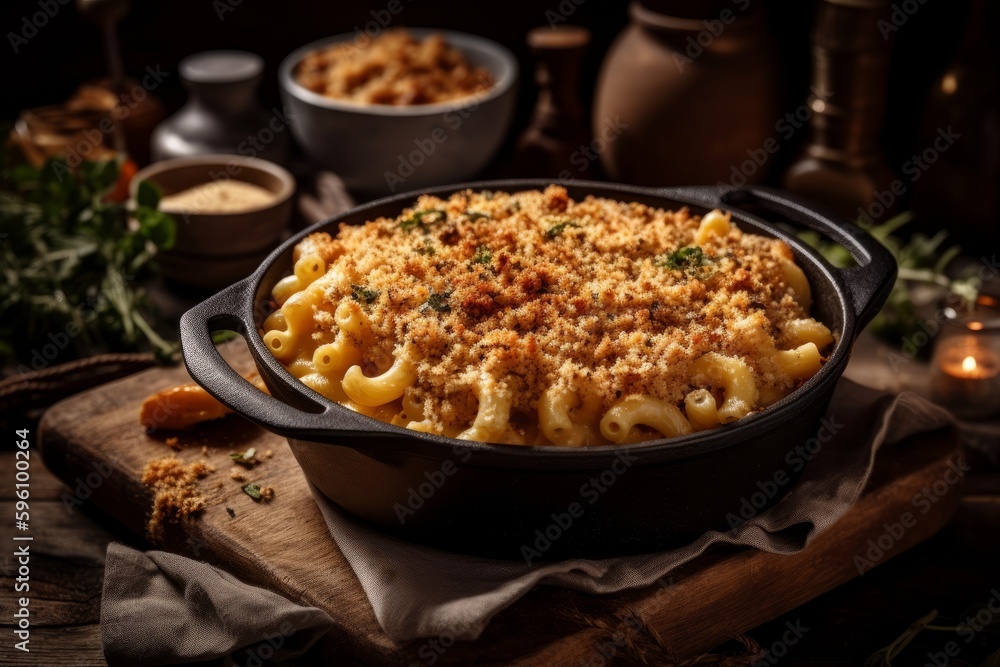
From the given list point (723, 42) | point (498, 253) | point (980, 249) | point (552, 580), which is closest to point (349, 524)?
point (552, 580)

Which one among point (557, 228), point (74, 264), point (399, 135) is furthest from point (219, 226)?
point (557, 228)

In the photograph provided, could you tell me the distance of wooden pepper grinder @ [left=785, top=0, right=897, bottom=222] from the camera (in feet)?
9.23

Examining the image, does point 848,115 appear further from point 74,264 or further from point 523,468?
point 74,264

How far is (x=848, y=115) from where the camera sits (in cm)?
296

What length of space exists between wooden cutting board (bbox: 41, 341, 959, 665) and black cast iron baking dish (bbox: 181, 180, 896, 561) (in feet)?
0.30

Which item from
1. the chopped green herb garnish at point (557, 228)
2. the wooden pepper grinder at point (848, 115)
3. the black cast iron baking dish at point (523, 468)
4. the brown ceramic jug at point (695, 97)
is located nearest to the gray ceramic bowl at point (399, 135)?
the brown ceramic jug at point (695, 97)

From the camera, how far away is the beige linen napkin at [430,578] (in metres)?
1.56

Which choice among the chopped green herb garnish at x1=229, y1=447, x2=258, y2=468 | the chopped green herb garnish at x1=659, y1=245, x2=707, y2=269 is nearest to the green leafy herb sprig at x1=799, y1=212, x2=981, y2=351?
the chopped green herb garnish at x1=659, y1=245, x2=707, y2=269

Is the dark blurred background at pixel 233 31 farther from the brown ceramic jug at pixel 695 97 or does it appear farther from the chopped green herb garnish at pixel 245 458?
the chopped green herb garnish at pixel 245 458

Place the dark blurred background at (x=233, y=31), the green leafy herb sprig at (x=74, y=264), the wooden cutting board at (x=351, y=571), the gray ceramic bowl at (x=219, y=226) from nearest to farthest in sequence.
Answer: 1. the wooden cutting board at (x=351, y=571)
2. the green leafy herb sprig at (x=74, y=264)
3. the gray ceramic bowl at (x=219, y=226)
4. the dark blurred background at (x=233, y=31)

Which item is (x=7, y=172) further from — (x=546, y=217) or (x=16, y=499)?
(x=546, y=217)

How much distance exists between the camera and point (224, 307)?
180 centimetres

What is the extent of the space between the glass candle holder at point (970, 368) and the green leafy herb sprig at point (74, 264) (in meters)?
1.87

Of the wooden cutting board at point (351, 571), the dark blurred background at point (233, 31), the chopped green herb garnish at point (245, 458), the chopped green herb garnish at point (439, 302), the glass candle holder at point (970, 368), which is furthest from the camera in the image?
the dark blurred background at point (233, 31)
